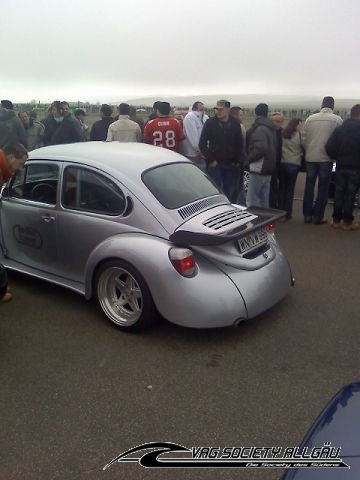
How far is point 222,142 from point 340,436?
5824 mm

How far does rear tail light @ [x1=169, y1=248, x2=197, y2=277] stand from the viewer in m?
3.71

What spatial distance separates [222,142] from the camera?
7.20 m

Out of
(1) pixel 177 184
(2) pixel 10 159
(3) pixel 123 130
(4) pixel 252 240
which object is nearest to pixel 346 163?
(3) pixel 123 130

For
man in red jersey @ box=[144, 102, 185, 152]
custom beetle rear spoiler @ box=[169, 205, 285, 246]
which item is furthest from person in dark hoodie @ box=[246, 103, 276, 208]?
custom beetle rear spoiler @ box=[169, 205, 285, 246]

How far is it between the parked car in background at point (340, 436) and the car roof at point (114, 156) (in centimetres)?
274

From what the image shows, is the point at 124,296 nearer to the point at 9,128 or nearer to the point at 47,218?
the point at 47,218

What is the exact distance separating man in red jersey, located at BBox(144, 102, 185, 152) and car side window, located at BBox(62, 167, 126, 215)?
3084 millimetres

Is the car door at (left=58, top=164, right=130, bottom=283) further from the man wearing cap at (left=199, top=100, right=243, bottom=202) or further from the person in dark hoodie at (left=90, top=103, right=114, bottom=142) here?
the person in dark hoodie at (left=90, top=103, right=114, bottom=142)

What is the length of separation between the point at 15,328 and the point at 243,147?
4.65 meters

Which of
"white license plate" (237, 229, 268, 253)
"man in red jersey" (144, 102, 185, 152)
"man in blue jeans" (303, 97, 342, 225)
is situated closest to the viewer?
"white license plate" (237, 229, 268, 253)

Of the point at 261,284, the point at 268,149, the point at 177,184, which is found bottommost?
the point at 261,284

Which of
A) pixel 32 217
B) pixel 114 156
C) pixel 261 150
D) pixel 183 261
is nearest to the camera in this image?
pixel 183 261

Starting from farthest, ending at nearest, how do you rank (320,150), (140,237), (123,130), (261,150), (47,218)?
(123,130) < (320,150) < (261,150) < (47,218) < (140,237)

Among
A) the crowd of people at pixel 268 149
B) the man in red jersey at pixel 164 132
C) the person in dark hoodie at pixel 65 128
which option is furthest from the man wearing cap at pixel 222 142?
the person in dark hoodie at pixel 65 128
